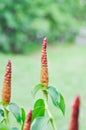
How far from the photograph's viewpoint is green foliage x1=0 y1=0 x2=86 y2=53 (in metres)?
9.21

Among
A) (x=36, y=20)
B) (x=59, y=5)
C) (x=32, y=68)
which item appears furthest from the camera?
(x=59, y=5)

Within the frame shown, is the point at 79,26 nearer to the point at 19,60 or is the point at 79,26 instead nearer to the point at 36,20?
the point at 36,20

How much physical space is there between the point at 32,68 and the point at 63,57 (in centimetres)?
128

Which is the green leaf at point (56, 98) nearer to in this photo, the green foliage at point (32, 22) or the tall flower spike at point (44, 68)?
the tall flower spike at point (44, 68)

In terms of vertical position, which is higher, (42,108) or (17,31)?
(17,31)

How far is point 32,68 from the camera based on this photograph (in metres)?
7.84

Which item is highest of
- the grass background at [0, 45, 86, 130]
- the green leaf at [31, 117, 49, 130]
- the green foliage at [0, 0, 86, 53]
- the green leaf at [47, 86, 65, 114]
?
the green foliage at [0, 0, 86, 53]

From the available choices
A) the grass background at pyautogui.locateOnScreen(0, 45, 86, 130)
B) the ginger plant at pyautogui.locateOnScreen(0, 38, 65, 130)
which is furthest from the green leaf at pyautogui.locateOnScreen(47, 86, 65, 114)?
the grass background at pyautogui.locateOnScreen(0, 45, 86, 130)

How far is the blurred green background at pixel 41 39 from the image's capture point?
23.4ft

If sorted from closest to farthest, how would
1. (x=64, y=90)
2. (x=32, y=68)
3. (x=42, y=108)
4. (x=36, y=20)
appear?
(x=42, y=108), (x=64, y=90), (x=32, y=68), (x=36, y=20)

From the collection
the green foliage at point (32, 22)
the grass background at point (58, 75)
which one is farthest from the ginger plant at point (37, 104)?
the green foliage at point (32, 22)

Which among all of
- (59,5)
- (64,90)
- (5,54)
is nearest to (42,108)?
(64,90)

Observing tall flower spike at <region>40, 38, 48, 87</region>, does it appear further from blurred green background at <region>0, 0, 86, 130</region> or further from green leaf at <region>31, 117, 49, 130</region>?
blurred green background at <region>0, 0, 86, 130</region>

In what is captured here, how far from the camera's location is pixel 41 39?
9.94 metres
